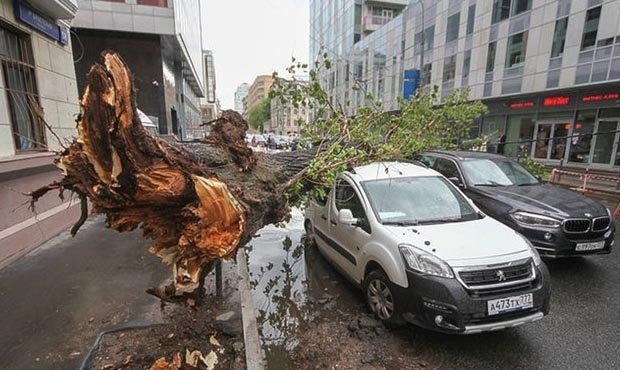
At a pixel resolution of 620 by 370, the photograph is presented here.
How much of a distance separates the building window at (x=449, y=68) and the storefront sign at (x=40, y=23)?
74.0 ft

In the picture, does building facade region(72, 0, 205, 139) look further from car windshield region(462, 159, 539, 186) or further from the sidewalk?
car windshield region(462, 159, 539, 186)

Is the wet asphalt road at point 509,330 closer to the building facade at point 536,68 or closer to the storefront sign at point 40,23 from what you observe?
the storefront sign at point 40,23

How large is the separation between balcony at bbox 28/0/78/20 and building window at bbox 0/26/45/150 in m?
0.65

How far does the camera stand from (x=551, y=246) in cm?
443

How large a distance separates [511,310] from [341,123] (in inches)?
137

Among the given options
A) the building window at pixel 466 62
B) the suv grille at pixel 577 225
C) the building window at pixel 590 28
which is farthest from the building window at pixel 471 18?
the suv grille at pixel 577 225

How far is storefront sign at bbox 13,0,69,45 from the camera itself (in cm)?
509

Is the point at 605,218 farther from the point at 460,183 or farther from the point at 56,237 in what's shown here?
the point at 56,237

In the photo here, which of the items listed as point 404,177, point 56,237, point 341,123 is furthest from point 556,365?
point 56,237

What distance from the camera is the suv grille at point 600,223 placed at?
14.9ft

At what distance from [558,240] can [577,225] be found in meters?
0.38

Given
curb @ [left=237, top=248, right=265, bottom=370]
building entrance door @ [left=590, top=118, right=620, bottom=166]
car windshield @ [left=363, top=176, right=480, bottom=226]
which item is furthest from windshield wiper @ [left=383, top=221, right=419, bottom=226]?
building entrance door @ [left=590, top=118, right=620, bottom=166]

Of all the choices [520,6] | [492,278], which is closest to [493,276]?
[492,278]

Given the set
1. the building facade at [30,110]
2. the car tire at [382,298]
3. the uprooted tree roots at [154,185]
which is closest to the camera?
the uprooted tree roots at [154,185]
